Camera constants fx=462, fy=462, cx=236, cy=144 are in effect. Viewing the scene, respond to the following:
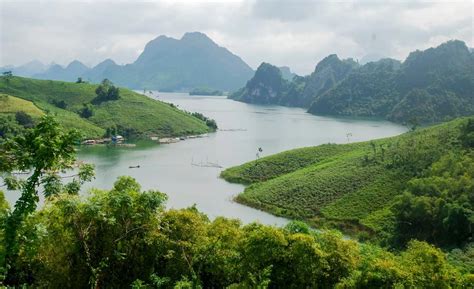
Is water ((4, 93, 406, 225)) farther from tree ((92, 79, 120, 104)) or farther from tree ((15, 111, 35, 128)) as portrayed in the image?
tree ((92, 79, 120, 104))

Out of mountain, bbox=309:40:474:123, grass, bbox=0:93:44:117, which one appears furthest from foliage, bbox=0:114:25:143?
mountain, bbox=309:40:474:123

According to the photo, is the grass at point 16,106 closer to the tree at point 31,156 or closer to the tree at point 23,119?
the tree at point 23,119

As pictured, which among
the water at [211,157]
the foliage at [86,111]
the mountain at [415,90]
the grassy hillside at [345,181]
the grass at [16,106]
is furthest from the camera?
the mountain at [415,90]

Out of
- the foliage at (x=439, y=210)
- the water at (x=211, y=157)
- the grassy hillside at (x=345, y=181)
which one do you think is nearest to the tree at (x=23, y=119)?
the water at (x=211, y=157)

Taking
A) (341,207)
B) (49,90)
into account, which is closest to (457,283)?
(341,207)

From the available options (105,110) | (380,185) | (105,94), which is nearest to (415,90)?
(105,94)
